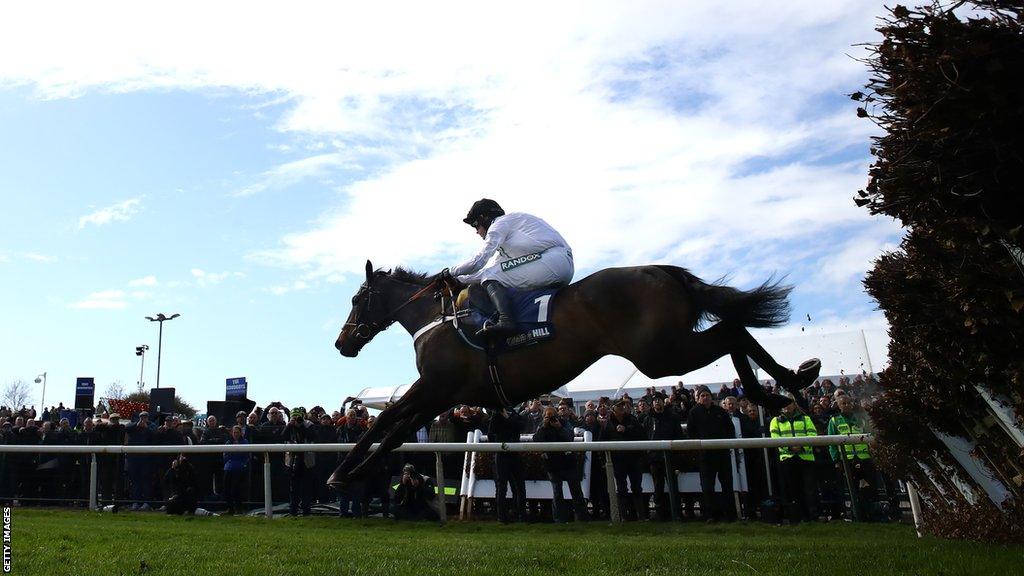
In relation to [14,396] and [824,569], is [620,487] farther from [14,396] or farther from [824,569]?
[14,396]

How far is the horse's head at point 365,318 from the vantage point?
9656 mm

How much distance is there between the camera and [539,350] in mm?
7758

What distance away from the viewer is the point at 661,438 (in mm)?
13562

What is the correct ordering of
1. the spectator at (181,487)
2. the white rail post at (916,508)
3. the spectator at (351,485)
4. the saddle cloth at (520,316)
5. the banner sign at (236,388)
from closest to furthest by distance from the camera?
the saddle cloth at (520,316) → the white rail post at (916,508) → the spectator at (351,485) → the spectator at (181,487) → the banner sign at (236,388)

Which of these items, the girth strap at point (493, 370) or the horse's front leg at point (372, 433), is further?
the horse's front leg at point (372, 433)

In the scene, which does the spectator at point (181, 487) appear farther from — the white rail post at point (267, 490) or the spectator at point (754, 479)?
the spectator at point (754, 479)

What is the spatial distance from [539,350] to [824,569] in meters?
2.89

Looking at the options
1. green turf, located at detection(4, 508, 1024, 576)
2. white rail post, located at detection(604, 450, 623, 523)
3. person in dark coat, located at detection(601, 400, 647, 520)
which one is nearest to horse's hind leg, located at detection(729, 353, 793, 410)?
green turf, located at detection(4, 508, 1024, 576)

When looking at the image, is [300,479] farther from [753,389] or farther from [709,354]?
[709,354]

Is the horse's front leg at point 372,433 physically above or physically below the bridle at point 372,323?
below

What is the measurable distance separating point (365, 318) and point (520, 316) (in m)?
2.45

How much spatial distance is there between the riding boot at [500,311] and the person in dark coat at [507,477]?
5.17m

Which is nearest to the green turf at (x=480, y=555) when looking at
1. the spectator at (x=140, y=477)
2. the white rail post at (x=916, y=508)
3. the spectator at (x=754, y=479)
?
the white rail post at (x=916, y=508)

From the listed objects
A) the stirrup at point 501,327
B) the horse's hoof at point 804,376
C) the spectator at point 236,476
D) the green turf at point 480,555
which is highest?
the stirrup at point 501,327
